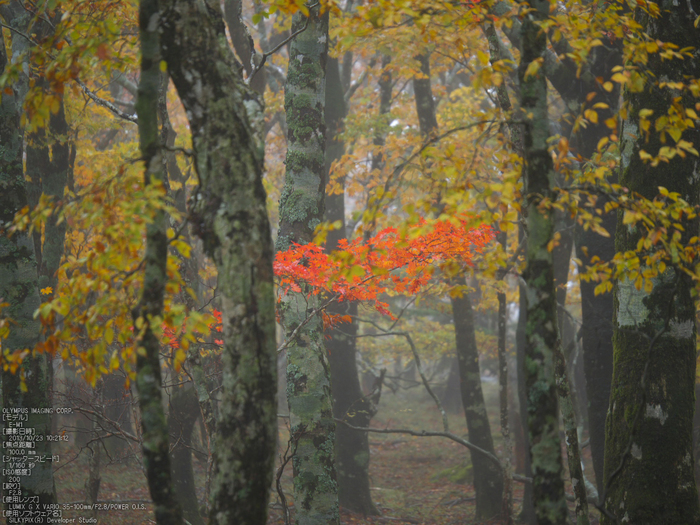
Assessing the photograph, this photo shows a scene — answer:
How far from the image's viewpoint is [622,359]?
15.0 ft

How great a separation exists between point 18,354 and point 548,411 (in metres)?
3.49

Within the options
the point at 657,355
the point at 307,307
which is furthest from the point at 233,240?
the point at 657,355

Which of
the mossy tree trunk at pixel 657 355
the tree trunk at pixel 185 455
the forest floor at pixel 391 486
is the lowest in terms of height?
the forest floor at pixel 391 486

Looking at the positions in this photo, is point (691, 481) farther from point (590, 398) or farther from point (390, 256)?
point (390, 256)

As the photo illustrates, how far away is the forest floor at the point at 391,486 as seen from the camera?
10.5 meters

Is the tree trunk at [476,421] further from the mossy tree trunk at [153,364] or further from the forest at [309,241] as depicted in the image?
the mossy tree trunk at [153,364]

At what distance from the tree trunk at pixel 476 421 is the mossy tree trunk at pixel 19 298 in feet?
25.7

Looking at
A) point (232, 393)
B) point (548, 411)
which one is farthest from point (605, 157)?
point (232, 393)

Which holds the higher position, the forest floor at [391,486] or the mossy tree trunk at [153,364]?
the mossy tree trunk at [153,364]

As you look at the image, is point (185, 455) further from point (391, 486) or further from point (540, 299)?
point (540, 299)

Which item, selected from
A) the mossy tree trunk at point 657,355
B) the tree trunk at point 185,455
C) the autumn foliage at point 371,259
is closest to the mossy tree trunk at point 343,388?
the tree trunk at point 185,455

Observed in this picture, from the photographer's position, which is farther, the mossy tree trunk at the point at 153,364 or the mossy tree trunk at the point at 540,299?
the mossy tree trunk at the point at 540,299

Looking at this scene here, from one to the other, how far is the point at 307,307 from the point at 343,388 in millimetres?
5735

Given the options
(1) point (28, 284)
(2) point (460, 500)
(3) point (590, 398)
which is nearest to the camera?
(1) point (28, 284)
